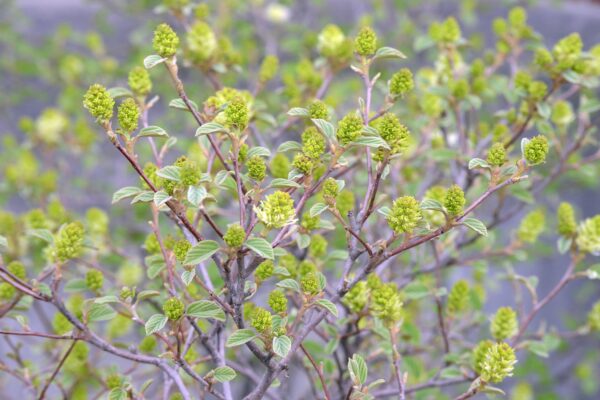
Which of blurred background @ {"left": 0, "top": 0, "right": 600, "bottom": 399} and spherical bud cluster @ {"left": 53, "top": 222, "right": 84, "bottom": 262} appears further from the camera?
blurred background @ {"left": 0, "top": 0, "right": 600, "bottom": 399}

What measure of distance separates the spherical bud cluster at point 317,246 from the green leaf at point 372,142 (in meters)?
0.34

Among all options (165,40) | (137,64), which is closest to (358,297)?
(165,40)

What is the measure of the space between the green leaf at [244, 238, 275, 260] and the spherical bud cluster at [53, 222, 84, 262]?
0.38m

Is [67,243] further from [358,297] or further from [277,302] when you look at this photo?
[358,297]

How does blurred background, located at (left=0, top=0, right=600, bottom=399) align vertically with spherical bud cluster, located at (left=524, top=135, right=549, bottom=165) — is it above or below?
above

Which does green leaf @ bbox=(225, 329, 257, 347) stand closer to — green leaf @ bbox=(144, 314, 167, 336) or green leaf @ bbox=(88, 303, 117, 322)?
green leaf @ bbox=(144, 314, 167, 336)

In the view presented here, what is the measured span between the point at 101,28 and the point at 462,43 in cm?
208

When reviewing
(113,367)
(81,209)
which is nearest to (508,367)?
(113,367)

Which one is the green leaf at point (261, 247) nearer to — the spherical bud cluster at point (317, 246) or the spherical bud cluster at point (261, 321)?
the spherical bud cluster at point (261, 321)

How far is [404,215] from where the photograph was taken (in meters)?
0.90

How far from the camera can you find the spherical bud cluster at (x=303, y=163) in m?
0.91

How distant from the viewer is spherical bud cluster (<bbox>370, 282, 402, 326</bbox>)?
106 cm

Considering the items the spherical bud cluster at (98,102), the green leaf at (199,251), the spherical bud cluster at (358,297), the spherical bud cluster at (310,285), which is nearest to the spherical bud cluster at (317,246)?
the spherical bud cluster at (358,297)

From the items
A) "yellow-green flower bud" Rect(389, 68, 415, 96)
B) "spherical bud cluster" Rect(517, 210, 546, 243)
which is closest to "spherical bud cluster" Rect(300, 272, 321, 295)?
"yellow-green flower bud" Rect(389, 68, 415, 96)
